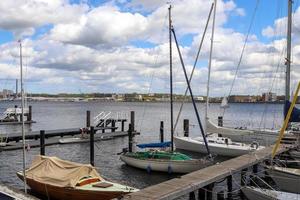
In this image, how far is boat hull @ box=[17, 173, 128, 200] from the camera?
1875cm

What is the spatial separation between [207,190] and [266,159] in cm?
724

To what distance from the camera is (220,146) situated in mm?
35281

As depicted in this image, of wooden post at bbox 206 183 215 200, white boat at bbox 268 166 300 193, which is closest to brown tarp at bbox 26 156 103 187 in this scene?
wooden post at bbox 206 183 215 200

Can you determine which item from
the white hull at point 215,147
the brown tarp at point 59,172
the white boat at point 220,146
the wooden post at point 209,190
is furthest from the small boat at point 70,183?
the white boat at point 220,146

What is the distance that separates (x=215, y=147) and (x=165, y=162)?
30.8 ft

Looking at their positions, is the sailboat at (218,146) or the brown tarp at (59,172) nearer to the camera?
the brown tarp at (59,172)

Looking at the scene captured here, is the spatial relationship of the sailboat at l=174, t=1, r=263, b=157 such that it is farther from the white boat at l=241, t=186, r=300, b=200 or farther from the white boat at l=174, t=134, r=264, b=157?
the white boat at l=241, t=186, r=300, b=200

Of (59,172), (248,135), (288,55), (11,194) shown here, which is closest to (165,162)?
(59,172)

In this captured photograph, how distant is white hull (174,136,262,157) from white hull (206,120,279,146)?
5980 millimetres

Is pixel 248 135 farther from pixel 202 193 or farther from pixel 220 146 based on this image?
pixel 202 193

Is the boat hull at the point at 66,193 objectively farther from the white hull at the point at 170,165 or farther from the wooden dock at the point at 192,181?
the white hull at the point at 170,165

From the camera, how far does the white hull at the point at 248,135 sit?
40.2 m

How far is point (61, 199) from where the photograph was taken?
20.3 m

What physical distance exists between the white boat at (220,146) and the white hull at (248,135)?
5.48 meters
